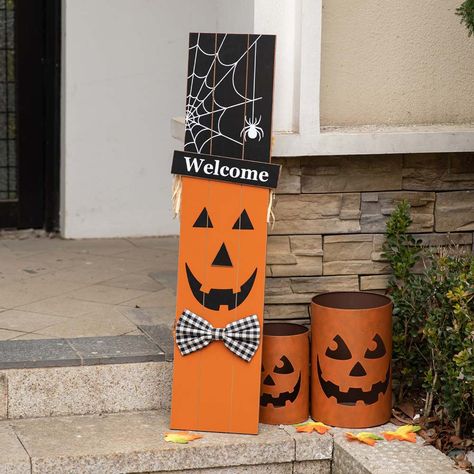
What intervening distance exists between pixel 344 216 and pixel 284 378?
747 mm

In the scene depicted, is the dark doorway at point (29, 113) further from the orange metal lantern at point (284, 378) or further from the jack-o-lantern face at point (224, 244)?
the orange metal lantern at point (284, 378)

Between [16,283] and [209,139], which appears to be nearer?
[209,139]

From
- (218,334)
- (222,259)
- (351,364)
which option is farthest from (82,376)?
(351,364)

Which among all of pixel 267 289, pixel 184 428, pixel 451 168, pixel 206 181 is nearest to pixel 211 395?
pixel 184 428

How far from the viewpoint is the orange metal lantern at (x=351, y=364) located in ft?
14.4

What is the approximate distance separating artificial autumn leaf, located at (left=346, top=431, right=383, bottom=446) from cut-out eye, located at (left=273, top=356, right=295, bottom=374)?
35cm

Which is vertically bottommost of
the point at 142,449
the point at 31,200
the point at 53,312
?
the point at 142,449

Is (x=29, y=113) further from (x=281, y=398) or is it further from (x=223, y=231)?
(x=281, y=398)

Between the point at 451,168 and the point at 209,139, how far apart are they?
115 cm

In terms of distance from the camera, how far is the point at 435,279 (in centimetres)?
440

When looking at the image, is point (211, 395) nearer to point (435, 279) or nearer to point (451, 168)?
point (435, 279)

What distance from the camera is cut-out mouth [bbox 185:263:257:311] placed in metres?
4.34

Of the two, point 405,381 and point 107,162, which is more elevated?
point 107,162

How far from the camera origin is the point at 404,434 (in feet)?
14.3
